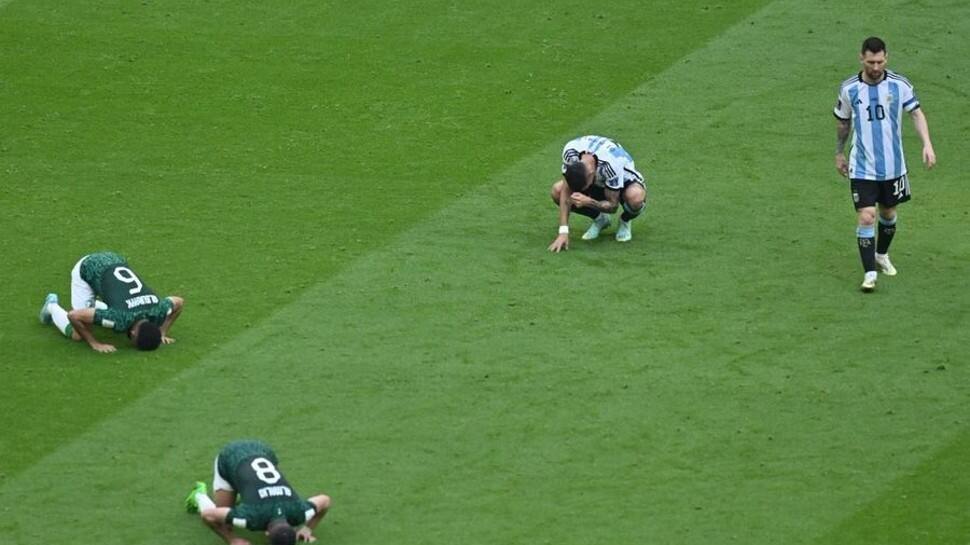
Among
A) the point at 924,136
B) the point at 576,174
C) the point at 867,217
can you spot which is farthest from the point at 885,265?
the point at 576,174

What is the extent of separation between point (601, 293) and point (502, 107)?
4.13 metres

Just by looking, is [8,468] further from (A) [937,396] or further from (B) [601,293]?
(A) [937,396]

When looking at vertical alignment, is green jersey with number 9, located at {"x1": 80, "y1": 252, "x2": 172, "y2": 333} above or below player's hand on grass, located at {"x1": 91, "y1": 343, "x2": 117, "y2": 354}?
above

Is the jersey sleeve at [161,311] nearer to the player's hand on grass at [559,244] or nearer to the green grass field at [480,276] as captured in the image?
the green grass field at [480,276]

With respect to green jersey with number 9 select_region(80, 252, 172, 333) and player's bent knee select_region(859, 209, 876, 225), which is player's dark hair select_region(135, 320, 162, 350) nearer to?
green jersey with number 9 select_region(80, 252, 172, 333)

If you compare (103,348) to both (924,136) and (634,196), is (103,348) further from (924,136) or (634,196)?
(924,136)

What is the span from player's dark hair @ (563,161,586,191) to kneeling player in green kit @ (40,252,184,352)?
3077mm

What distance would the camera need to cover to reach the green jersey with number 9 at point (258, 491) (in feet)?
32.3

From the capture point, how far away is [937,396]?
11.7 meters

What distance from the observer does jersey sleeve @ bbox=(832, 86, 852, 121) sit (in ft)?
43.3

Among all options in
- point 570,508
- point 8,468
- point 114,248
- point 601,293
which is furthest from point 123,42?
point 570,508

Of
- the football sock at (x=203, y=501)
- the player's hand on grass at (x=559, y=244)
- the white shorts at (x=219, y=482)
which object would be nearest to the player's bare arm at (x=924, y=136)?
the player's hand on grass at (x=559, y=244)

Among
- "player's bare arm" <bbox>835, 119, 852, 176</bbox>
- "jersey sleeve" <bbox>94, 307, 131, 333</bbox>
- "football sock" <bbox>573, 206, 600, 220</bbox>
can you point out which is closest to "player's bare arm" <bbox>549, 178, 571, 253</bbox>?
"football sock" <bbox>573, 206, 600, 220</bbox>

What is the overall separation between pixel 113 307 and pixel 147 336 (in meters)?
0.31
